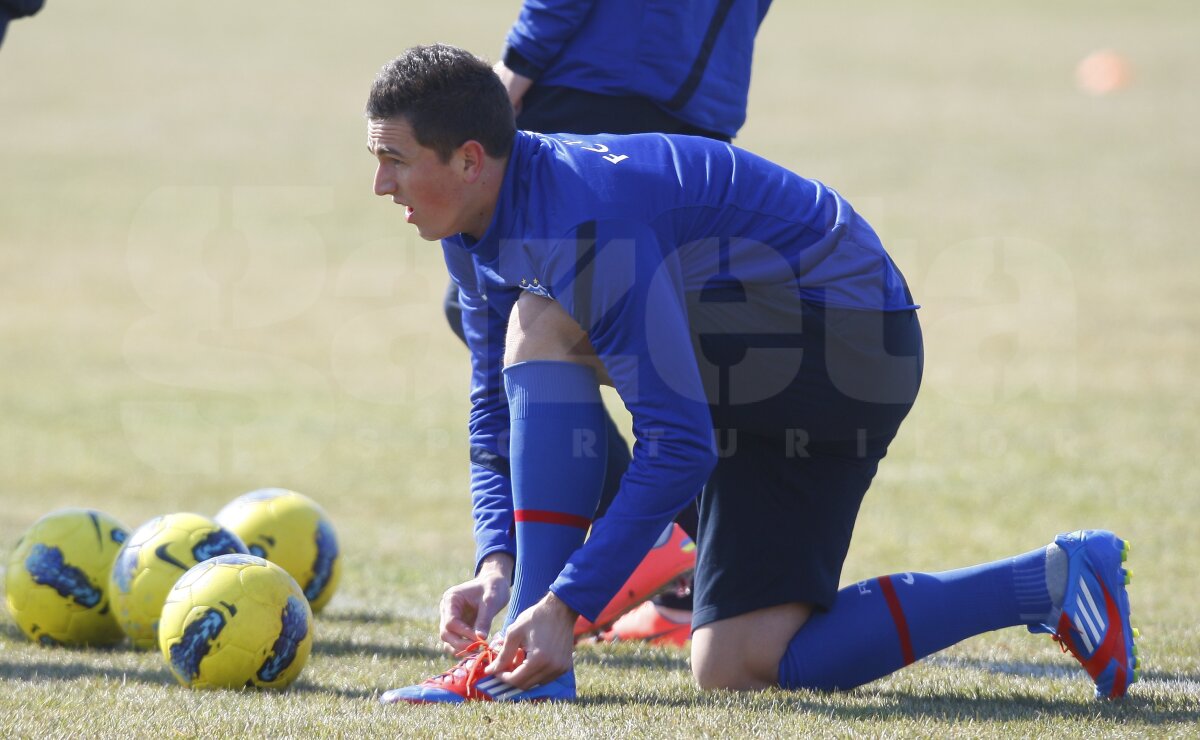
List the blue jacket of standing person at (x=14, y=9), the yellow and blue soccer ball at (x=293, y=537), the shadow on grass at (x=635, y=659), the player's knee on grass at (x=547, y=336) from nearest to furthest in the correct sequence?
the player's knee on grass at (x=547, y=336)
the shadow on grass at (x=635, y=659)
the yellow and blue soccer ball at (x=293, y=537)
the blue jacket of standing person at (x=14, y=9)

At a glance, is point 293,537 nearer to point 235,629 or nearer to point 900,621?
point 235,629

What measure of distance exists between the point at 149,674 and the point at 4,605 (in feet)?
4.96

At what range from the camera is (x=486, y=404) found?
4.18m

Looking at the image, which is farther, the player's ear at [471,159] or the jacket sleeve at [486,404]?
the jacket sleeve at [486,404]

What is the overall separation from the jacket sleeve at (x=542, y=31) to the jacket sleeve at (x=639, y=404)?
68.2 inches

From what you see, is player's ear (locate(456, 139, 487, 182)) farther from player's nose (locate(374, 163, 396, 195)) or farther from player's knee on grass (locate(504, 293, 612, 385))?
player's knee on grass (locate(504, 293, 612, 385))

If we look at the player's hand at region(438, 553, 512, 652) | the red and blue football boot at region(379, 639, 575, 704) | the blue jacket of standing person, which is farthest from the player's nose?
the blue jacket of standing person

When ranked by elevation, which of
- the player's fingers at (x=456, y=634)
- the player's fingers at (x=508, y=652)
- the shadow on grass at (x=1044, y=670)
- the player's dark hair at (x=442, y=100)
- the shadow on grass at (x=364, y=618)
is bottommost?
the shadow on grass at (x=364, y=618)

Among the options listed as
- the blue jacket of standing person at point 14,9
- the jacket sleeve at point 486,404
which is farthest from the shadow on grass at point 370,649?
the blue jacket of standing person at point 14,9

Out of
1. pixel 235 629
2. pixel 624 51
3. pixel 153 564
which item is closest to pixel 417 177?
pixel 235 629

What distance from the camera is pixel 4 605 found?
17.9 ft

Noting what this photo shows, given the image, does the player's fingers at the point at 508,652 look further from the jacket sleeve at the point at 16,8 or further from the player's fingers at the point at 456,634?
the jacket sleeve at the point at 16,8

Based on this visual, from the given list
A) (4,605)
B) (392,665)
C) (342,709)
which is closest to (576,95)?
(392,665)

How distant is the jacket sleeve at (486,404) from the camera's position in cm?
397
